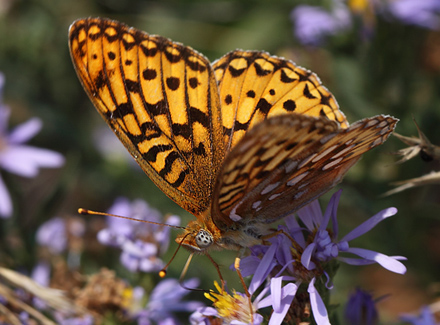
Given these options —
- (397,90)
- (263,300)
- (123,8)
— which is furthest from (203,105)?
(123,8)

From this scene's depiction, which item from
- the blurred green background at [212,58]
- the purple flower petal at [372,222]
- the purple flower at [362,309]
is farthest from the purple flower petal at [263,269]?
the blurred green background at [212,58]

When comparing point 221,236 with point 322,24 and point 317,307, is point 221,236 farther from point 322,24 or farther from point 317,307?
point 322,24

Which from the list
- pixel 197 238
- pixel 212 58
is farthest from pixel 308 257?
pixel 212 58

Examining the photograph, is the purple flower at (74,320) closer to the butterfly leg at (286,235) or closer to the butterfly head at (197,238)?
the butterfly head at (197,238)

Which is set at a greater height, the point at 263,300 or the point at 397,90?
the point at 397,90

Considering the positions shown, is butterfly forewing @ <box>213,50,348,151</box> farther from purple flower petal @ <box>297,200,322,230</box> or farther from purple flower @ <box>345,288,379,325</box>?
purple flower @ <box>345,288,379,325</box>

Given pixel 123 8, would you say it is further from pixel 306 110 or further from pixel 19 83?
pixel 306 110
